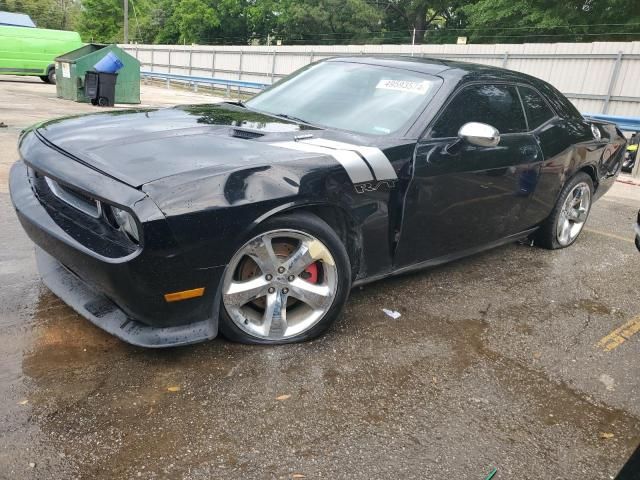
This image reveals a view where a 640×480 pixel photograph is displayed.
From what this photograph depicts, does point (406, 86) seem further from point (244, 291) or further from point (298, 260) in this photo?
point (244, 291)

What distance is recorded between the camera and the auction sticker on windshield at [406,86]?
3.56 metres

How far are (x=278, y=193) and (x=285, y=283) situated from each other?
0.48m

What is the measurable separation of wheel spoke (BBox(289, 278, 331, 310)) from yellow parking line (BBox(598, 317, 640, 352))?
1719mm

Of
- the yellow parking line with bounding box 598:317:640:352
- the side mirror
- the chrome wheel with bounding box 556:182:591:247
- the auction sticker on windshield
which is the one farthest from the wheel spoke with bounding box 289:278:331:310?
the chrome wheel with bounding box 556:182:591:247

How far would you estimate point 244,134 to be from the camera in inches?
119

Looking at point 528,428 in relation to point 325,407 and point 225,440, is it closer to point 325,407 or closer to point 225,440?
point 325,407

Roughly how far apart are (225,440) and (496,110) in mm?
2940

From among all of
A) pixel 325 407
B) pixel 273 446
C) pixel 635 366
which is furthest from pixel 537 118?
pixel 273 446

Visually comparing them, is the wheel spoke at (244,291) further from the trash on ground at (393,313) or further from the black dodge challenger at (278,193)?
the trash on ground at (393,313)

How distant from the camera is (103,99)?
13477mm

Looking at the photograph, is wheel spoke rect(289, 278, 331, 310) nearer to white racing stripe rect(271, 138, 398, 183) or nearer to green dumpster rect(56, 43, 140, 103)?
white racing stripe rect(271, 138, 398, 183)

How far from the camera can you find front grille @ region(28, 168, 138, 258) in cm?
239

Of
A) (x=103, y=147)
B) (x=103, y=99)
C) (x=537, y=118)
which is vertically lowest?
(x=103, y=99)

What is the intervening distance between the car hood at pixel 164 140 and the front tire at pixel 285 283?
38 cm
